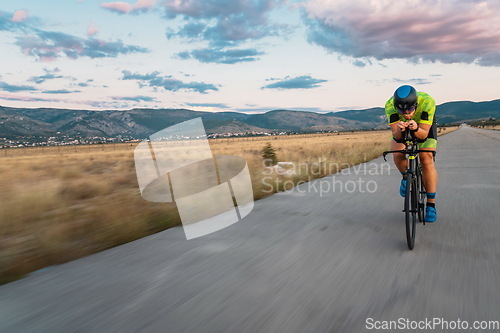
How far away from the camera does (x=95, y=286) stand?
3361 millimetres

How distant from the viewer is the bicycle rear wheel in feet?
13.4

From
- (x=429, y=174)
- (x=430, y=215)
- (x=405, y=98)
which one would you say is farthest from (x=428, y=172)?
(x=405, y=98)

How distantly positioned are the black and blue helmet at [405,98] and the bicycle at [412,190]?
1.28 feet

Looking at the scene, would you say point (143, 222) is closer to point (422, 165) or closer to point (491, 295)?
point (422, 165)

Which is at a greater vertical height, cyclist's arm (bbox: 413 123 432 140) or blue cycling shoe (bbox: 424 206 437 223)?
cyclist's arm (bbox: 413 123 432 140)

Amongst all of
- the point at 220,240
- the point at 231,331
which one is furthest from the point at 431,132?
the point at 231,331

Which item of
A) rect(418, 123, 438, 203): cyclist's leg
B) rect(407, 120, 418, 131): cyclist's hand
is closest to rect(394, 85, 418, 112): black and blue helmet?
→ rect(407, 120, 418, 131): cyclist's hand

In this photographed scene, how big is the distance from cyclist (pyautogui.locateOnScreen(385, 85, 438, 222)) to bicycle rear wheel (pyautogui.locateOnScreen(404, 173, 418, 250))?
1.57 ft

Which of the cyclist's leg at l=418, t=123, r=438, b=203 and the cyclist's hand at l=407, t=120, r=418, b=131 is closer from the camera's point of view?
the cyclist's hand at l=407, t=120, r=418, b=131

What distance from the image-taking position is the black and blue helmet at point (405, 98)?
14.3 feet

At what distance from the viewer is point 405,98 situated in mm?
4336

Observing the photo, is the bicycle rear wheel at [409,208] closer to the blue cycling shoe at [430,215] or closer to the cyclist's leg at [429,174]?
the cyclist's leg at [429,174]

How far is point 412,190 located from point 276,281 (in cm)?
223

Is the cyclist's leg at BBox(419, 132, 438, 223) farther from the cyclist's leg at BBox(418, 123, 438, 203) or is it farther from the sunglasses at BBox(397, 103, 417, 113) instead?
the sunglasses at BBox(397, 103, 417, 113)
